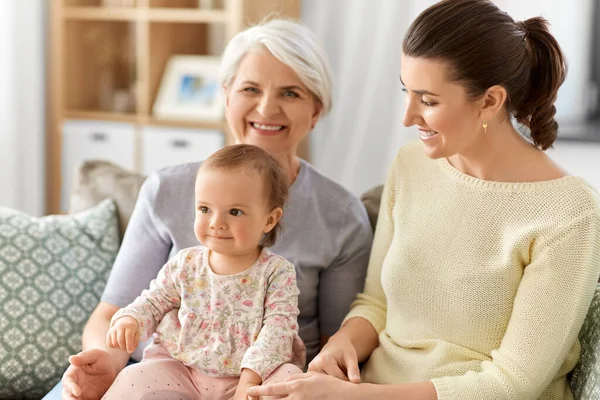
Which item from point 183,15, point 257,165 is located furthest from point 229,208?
point 183,15

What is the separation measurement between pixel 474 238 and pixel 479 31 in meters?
0.40

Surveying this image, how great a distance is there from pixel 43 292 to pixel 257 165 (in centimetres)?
77

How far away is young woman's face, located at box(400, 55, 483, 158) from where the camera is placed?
1600 mm

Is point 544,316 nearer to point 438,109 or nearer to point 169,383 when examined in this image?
point 438,109

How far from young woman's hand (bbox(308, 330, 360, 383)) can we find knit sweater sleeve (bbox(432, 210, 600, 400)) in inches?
6.6

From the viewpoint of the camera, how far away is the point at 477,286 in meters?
1.67

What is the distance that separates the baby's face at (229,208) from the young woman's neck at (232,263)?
6 centimetres

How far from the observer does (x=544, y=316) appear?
1569 mm

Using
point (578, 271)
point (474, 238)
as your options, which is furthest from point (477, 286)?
point (578, 271)

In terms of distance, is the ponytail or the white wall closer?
the ponytail

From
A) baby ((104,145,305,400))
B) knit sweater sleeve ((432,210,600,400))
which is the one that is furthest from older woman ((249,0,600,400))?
baby ((104,145,305,400))

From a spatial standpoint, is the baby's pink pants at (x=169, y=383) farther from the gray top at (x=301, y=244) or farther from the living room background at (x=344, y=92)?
the living room background at (x=344, y=92)

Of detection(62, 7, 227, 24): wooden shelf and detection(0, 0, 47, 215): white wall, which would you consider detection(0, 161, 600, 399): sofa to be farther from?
detection(0, 0, 47, 215): white wall

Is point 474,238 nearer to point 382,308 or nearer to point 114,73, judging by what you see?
point 382,308
